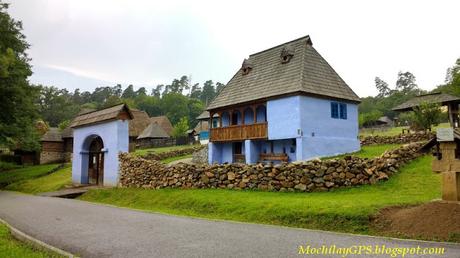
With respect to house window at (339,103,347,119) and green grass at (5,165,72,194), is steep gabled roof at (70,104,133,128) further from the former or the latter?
house window at (339,103,347,119)

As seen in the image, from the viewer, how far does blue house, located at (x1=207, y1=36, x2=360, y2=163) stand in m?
23.8

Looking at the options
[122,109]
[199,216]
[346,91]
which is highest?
[346,91]

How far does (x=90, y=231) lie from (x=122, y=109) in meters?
13.4

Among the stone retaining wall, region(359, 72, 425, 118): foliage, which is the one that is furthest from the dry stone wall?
region(359, 72, 425, 118): foliage

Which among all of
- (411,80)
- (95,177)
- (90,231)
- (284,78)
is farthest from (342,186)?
(411,80)

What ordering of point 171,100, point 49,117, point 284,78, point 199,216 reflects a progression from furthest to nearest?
point 171,100 → point 49,117 → point 284,78 → point 199,216

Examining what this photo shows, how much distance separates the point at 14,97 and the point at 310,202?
86.6 feet

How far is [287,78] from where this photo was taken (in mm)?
25438

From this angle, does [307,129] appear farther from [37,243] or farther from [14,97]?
[14,97]

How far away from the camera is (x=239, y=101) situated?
27750mm

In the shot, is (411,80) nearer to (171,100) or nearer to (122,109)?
(171,100)

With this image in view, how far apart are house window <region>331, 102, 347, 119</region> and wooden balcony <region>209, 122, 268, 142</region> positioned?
4.81 meters

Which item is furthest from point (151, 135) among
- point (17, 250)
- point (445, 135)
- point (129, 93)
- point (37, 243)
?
point (129, 93)

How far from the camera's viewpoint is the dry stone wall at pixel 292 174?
1491 cm
